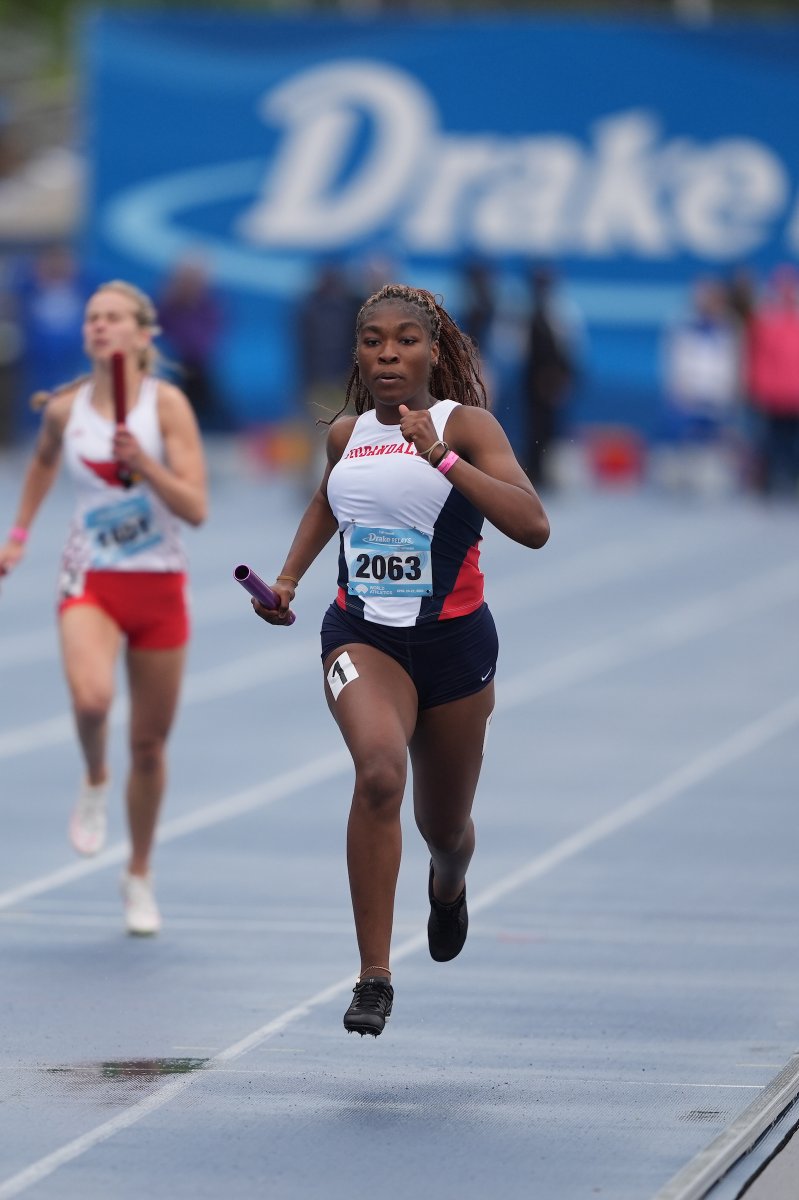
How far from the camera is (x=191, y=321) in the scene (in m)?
26.0

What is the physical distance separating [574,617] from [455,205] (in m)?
11.9

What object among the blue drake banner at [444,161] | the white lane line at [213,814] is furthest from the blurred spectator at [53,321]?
the white lane line at [213,814]

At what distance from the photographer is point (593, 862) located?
981cm

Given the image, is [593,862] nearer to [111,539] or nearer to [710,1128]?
[111,539]

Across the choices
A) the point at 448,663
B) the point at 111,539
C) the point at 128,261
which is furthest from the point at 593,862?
the point at 128,261

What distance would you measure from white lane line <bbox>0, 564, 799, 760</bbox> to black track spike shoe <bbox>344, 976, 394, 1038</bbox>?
6151 mm

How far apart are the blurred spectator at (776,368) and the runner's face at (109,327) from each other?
1750 cm

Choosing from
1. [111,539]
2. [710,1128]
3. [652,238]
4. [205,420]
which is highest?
[652,238]

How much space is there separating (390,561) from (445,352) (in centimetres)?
62

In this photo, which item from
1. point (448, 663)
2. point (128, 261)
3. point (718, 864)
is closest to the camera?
point (448, 663)

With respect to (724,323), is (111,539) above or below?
below

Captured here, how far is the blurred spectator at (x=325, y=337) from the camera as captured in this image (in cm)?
2488

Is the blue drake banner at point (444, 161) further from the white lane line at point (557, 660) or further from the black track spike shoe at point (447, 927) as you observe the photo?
the black track spike shoe at point (447, 927)

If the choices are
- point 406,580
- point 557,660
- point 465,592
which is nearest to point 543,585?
point 557,660
